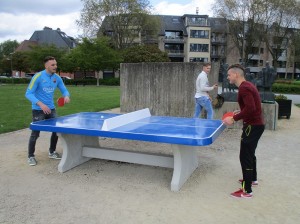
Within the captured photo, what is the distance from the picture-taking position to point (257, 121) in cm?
454

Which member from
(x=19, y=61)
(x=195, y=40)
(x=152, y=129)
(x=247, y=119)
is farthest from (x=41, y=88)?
(x=195, y=40)

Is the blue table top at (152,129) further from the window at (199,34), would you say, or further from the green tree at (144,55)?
the window at (199,34)

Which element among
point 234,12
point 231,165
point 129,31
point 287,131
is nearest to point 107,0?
point 129,31

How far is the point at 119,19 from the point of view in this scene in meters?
50.3

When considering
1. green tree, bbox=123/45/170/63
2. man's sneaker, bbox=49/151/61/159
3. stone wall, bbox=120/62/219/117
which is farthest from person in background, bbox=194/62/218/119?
green tree, bbox=123/45/170/63

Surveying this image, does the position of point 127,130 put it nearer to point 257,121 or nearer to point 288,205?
point 257,121

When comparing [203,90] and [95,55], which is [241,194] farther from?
[95,55]

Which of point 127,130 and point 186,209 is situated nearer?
point 186,209

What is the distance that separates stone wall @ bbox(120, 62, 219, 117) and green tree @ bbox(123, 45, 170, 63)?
30.5m

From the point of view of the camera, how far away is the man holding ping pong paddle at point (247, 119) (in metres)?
4.42

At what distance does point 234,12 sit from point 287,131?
43.9m

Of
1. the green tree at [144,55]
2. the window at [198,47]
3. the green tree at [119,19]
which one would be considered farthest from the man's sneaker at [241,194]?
the window at [198,47]

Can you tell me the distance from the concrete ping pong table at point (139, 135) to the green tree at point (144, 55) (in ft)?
121

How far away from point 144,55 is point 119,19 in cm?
1035
